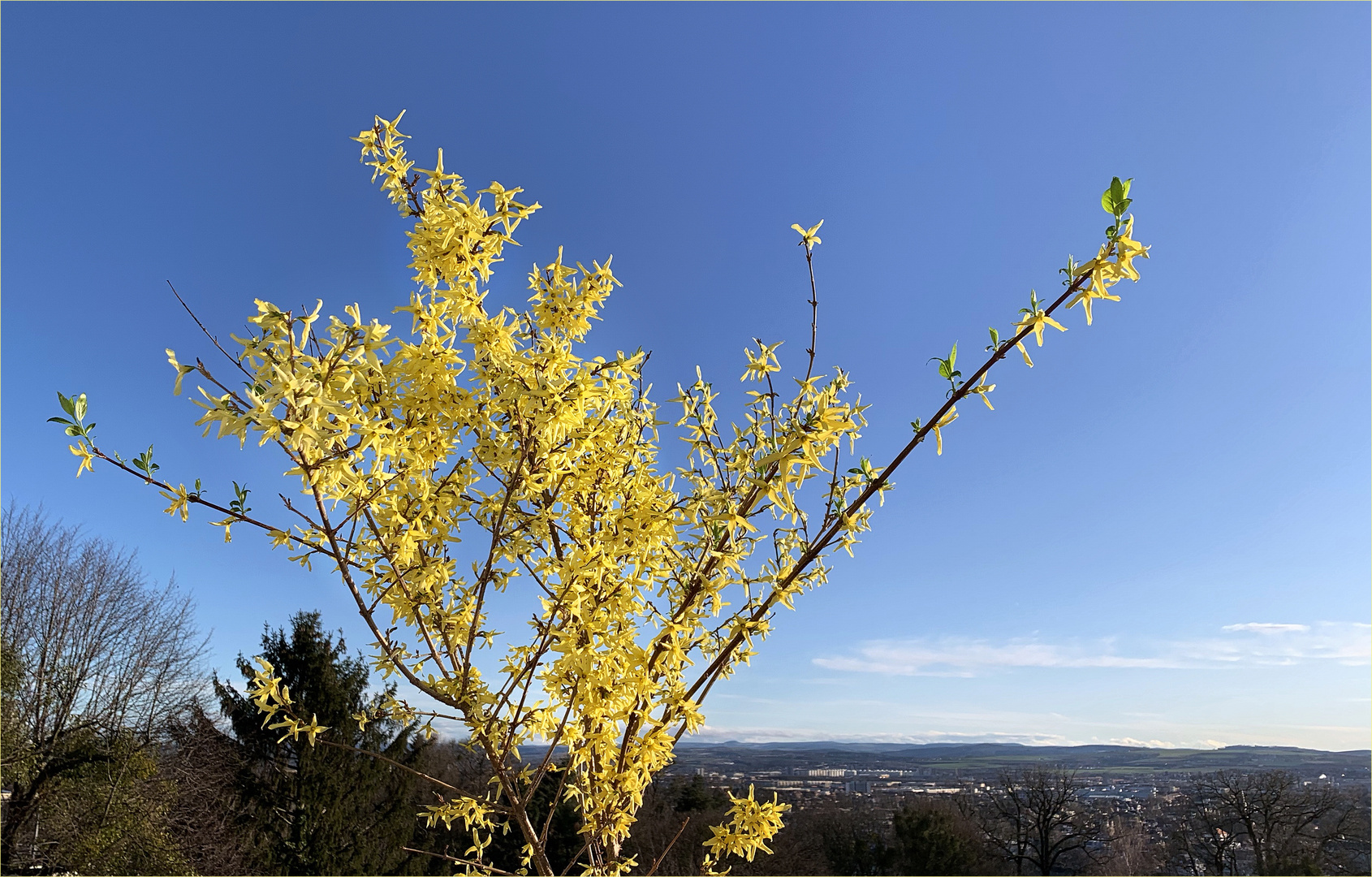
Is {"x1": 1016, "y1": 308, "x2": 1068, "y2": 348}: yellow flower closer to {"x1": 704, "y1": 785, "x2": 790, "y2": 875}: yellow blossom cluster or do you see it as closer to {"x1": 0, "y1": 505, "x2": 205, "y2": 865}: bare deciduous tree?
{"x1": 704, "y1": 785, "x2": 790, "y2": 875}: yellow blossom cluster

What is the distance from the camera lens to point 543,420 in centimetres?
145

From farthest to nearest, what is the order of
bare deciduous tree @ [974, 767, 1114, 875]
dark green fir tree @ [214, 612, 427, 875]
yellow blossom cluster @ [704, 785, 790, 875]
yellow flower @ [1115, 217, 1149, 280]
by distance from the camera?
bare deciduous tree @ [974, 767, 1114, 875] → dark green fir tree @ [214, 612, 427, 875] → yellow blossom cluster @ [704, 785, 790, 875] → yellow flower @ [1115, 217, 1149, 280]

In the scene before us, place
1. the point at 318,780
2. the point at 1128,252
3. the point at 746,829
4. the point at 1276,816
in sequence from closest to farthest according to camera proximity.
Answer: the point at 1128,252, the point at 746,829, the point at 318,780, the point at 1276,816

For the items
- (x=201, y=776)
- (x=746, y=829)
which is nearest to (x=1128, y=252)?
(x=746, y=829)

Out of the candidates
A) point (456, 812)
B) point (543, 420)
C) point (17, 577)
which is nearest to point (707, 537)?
point (543, 420)

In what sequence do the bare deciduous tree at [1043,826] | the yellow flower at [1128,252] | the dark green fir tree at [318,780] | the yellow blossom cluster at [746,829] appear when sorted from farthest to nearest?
the bare deciduous tree at [1043,826]
the dark green fir tree at [318,780]
the yellow blossom cluster at [746,829]
the yellow flower at [1128,252]

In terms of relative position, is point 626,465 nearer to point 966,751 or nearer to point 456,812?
point 456,812

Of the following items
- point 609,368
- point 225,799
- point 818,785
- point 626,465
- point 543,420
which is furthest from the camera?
point 818,785

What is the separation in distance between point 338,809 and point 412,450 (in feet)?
44.4

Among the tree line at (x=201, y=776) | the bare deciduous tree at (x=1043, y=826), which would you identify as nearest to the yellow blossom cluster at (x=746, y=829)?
the tree line at (x=201, y=776)

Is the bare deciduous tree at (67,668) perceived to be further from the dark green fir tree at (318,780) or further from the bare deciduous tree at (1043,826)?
the bare deciduous tree at (1043,826)

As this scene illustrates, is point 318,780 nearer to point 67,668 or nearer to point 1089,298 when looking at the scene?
point 67,668

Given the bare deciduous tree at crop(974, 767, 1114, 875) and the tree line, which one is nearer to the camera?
the tree line

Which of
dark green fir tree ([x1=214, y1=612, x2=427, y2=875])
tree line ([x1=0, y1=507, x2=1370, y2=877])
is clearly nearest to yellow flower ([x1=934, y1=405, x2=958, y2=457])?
tree line ([x1=0, y1=507, x2=1370, y2=877])
